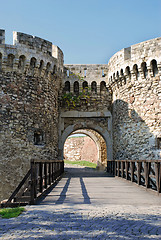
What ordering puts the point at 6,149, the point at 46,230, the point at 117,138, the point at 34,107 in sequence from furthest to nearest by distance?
1. the point at 117,138
2. the point at 34,107
3. the point at 6,149
4. the point at 46,230

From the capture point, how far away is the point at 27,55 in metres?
8.37


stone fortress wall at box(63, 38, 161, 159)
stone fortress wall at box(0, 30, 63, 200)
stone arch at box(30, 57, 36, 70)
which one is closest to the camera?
stone fortress wall at box(0, 30, 63, 200)

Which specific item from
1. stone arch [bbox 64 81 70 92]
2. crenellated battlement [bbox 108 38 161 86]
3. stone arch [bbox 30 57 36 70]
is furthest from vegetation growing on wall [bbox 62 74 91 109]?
stone arch [bbox 30 57 36 70]

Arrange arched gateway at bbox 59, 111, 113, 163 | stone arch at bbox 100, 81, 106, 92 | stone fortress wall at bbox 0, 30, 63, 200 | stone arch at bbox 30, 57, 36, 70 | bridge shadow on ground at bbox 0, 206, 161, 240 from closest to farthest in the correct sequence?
bridge shadow on ground at bbox 0, 206, 161, 240
stone fortress wall at bbox 0, 30, 63, 200
stone arch at bbox 30, 57, 36, 70
arched gateway at bbox 59, 111, 113, 163
stone arch at bbox 100, 81, 106, 92

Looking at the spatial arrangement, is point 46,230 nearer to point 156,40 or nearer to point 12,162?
point 12,162

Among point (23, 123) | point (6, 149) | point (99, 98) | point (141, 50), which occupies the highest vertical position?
point (141, 50)

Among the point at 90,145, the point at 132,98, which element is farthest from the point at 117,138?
the point at 90,145

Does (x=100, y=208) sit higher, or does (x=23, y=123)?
(x=23, y=123)

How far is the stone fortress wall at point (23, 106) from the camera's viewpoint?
7.59 meters

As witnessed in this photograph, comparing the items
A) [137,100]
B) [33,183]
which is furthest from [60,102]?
[33,183]

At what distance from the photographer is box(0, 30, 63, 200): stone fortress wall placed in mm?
7594

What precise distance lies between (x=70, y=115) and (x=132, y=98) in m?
3.08

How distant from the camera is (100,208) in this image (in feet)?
10.5

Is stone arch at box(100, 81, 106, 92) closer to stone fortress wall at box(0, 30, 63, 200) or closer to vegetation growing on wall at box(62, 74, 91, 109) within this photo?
vegetation growing on wall at box(62, 74, 91, 109)
